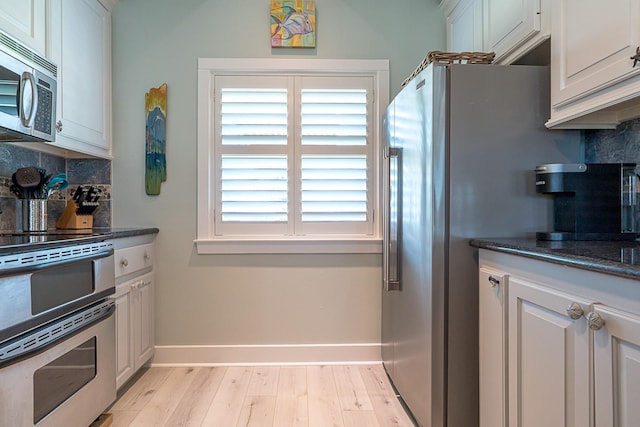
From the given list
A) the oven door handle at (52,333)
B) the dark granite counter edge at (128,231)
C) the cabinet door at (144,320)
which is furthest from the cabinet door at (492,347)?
the cabinet door at (144,320)

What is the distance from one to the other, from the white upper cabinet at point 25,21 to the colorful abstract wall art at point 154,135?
701 millimetres

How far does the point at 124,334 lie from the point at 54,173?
1156 mm

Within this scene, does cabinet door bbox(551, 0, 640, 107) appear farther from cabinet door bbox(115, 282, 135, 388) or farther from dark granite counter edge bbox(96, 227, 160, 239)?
cabinet door bbox(115, 282, 135, 388)

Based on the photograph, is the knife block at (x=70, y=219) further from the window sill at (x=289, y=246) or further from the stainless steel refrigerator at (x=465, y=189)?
the stainless steel refrigerator at (x=465, y=189)

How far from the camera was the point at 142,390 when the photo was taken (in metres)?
2.14

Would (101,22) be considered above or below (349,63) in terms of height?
above

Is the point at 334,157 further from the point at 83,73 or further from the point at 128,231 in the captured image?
the point at 83,73

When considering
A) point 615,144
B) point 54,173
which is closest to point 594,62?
point 615,144

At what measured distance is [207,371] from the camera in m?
2.38

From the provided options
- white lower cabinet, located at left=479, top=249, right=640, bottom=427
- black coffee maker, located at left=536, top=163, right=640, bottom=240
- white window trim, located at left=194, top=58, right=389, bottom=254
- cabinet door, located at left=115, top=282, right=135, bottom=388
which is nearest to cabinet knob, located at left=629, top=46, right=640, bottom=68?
black coffee maker, located at left=536, top=163, right=640, bottom=240

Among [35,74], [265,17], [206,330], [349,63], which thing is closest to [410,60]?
[349,63]

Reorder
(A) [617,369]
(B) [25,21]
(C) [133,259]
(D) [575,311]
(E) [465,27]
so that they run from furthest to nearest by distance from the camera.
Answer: (E) [465,27] < (C) [133,259] < (B) [25,21] < (D) [575,311] < (A) [617,369]

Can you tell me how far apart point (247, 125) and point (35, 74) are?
1.19 meters

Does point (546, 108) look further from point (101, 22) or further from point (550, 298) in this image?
point (101, 22)
